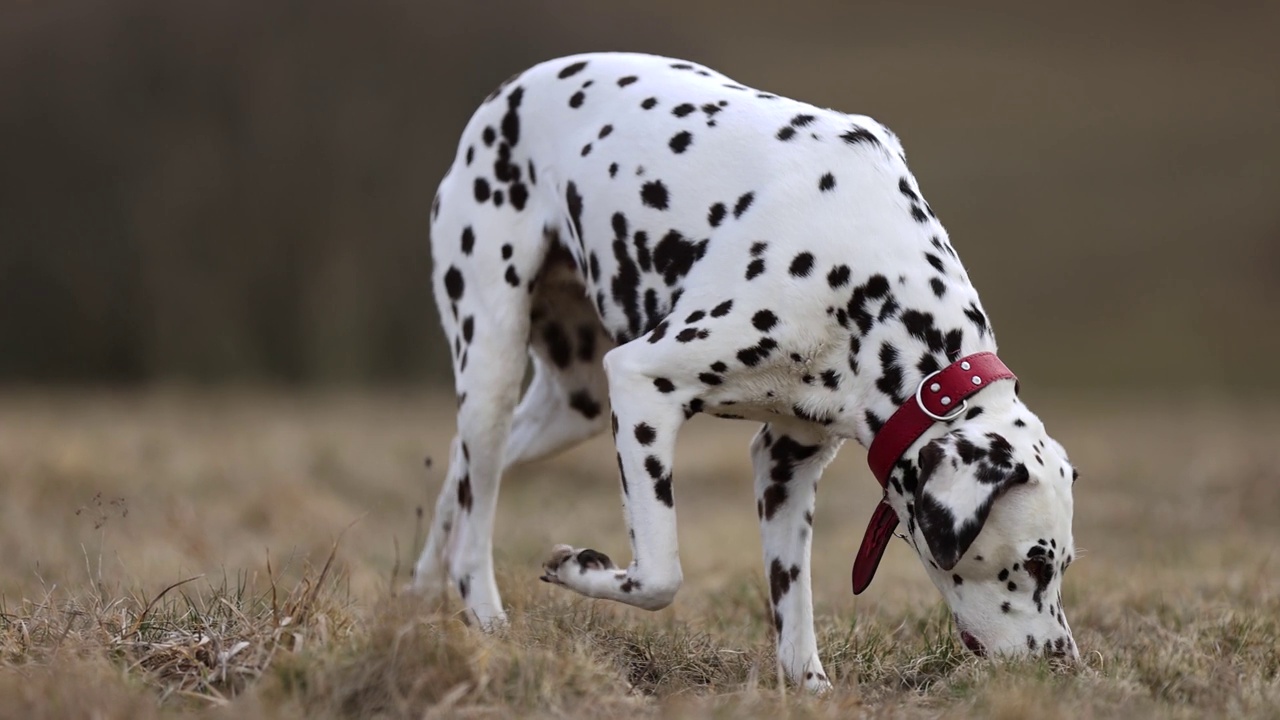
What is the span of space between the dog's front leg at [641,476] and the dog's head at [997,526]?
730 millimetres

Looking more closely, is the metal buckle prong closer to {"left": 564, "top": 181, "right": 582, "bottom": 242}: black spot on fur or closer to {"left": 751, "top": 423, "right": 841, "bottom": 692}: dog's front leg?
{"left": 751, "top": 423, "right": 841, "bottom": 692}: dog's front leg

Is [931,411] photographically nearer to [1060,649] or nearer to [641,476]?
[1060,649]

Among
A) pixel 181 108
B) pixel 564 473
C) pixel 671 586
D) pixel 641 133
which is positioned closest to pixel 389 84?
pixel 181 108

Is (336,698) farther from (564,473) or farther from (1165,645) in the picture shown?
(564,473)

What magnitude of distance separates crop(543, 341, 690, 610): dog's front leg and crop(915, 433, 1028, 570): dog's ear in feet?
2.71

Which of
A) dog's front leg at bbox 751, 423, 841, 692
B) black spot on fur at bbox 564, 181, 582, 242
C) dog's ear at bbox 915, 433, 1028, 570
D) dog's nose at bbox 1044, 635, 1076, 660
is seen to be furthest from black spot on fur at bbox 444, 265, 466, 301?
dog's nose at bbox 1044, 635, 1076, 660

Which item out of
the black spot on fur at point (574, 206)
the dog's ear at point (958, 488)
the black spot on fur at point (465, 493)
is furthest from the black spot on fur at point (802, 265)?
the black spot on fur at point (465, 493)

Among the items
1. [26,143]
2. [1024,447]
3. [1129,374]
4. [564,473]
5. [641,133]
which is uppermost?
[641,133]

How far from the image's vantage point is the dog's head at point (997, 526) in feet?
12.1

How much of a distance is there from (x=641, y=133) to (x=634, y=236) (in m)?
0.41

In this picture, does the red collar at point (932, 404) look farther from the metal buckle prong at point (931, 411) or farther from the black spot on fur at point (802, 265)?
the black spot on fur at point (802, 265)

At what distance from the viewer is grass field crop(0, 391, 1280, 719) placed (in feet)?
11.2

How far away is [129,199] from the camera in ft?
50.5

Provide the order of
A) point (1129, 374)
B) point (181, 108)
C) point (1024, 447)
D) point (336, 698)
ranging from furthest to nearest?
point (1129, 374) < point (181, 108) < point (1024, 447) < point (336, 698)
